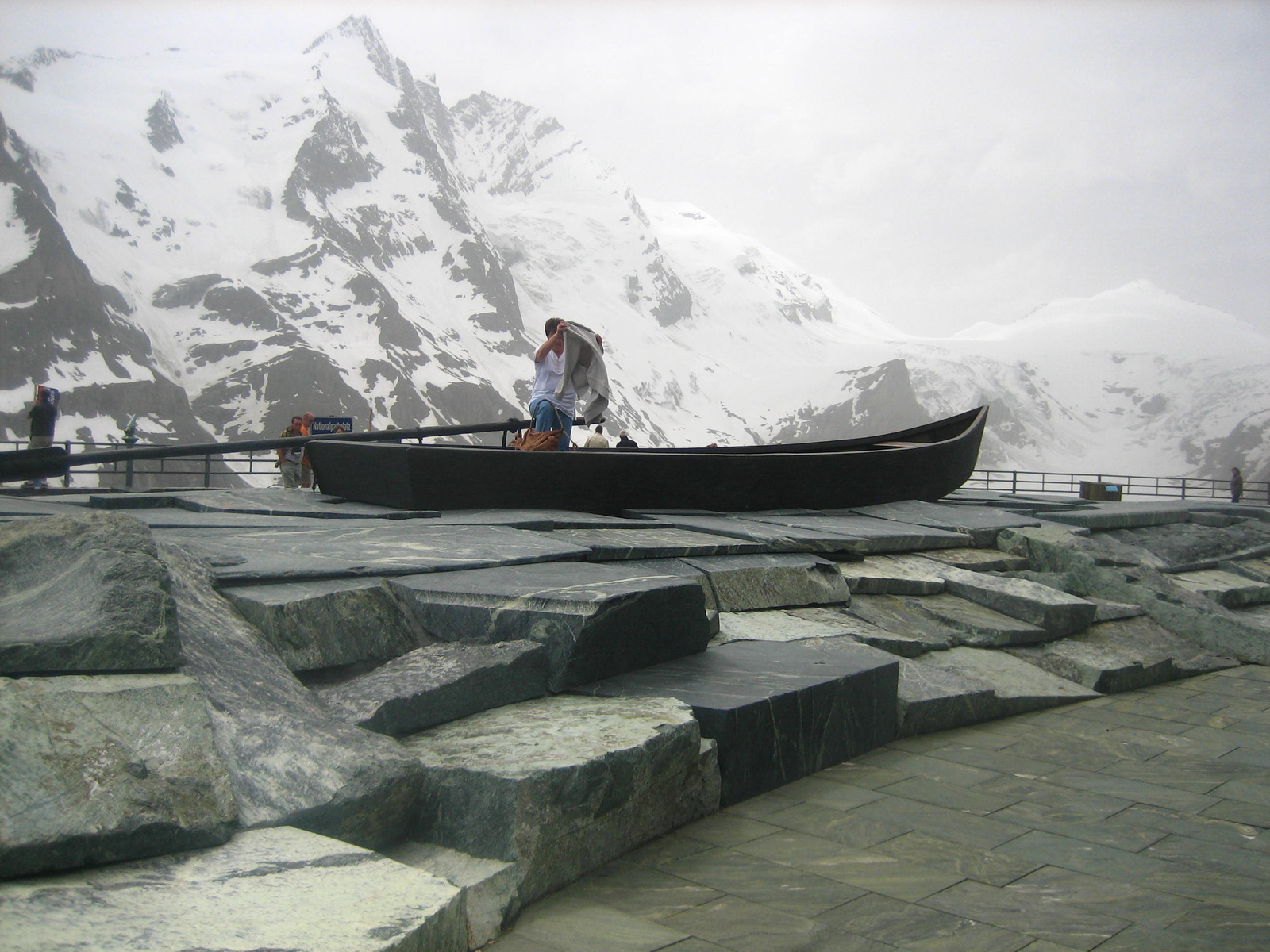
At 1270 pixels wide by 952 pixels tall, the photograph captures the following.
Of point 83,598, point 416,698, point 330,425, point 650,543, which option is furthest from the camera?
point 330,425

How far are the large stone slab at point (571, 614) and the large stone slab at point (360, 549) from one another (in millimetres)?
171

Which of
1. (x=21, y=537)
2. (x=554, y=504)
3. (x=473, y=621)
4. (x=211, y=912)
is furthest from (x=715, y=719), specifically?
(x=554, y=504)

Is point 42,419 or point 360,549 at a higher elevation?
point 42,419

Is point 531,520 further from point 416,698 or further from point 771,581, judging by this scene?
point 416,698

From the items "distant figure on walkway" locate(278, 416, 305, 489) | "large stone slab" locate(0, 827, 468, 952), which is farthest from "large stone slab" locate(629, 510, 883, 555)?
"distant figure on walkway" locate(278, 416, 305, 489)

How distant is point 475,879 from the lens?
5.41ft

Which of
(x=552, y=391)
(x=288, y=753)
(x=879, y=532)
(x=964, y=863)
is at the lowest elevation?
(x=964, y=863)

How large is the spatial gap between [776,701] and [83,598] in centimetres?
164

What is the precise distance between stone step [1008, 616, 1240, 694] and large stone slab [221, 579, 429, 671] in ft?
8.96

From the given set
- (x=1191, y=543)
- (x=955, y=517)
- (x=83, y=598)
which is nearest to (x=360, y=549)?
(x=83, y=598)

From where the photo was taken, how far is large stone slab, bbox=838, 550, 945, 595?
415 cm

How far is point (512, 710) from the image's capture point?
220 cm

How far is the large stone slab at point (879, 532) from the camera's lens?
4.62 metres

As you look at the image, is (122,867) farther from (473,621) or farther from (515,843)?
(473,621)
